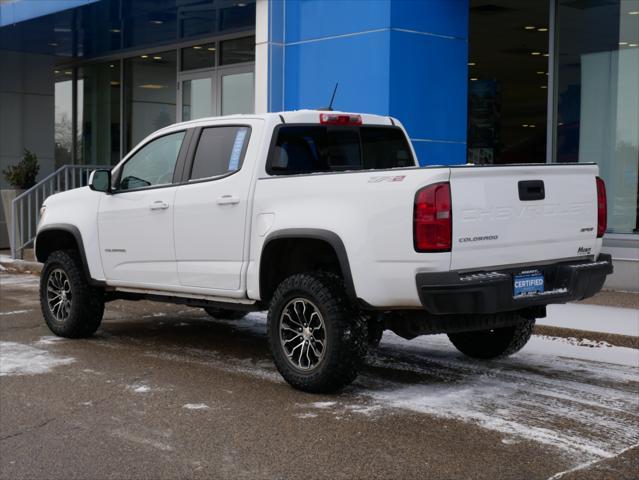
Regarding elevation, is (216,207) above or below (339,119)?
below

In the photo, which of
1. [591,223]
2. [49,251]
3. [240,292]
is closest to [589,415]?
[591,223]

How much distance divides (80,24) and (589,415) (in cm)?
1426

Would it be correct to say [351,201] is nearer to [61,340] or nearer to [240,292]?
[240,292]

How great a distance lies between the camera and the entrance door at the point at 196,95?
18.8 metres

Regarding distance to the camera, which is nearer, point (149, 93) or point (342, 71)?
point (342, 71)

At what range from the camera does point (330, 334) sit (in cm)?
641

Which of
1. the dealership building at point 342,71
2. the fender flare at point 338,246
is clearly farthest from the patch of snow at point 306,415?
the dealership building at point 342,71

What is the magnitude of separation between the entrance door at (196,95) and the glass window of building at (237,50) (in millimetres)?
534

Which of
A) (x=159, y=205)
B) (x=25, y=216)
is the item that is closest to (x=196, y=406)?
(x=159, y=205)

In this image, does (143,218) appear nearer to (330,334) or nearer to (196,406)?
(196,406)

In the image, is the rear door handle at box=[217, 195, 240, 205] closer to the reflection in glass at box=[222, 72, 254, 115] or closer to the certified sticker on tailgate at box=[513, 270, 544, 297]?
the certified sticker on tailgate at box=[513, 270, 544, 297]

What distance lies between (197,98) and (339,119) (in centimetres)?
1185

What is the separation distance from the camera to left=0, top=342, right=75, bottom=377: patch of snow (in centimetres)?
748

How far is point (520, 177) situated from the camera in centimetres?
628
